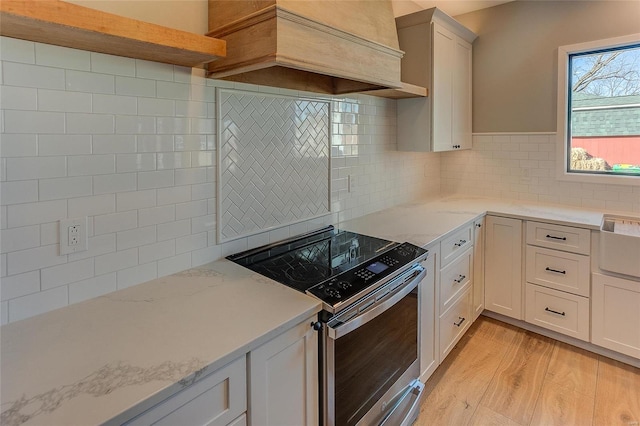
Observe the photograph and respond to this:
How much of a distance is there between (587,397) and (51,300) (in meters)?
2.59

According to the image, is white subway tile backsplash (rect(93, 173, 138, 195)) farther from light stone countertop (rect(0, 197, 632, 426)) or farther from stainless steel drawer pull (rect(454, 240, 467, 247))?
stainless steel drawer pull (rect(454, 240, 467, 247))

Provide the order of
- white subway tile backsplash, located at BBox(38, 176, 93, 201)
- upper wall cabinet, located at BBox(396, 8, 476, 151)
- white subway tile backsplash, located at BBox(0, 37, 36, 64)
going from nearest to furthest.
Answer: white subway tile backsplash, located at BBox(0, 37, 36, 64) → white subway tile backsplash, located at BBox(38, 176, 93, 201) → upper wall cabinet, located at BBox(396, 8, 476, 151)

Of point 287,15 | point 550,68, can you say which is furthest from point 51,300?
point 550,68

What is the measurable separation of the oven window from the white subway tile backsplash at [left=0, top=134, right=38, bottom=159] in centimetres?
116

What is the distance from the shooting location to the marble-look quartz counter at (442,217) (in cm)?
212

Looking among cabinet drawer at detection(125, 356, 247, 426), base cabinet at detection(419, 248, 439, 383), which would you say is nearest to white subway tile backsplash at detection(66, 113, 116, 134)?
cabinet drawer at detection(125, 356, 247, 426)

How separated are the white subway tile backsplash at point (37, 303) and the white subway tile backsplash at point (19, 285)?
0.02m

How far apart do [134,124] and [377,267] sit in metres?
1.10

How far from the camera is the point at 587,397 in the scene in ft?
6.65

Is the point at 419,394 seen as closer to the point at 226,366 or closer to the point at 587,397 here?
the point at 587,397

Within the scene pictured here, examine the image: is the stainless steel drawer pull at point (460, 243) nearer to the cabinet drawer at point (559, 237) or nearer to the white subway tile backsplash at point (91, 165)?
the cabinet drawer at point (559, 237)

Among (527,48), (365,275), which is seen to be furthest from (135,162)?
(527,48)

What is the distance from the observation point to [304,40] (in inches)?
51.9

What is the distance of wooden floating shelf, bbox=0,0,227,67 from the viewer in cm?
89
